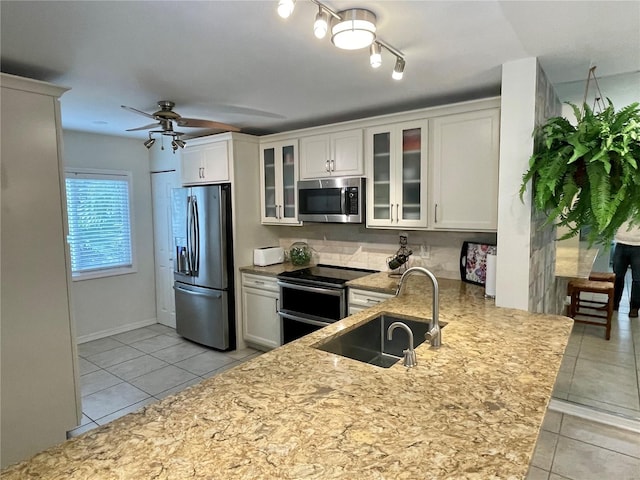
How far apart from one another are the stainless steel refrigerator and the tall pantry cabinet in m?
1.57

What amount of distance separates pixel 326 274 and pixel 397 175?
3.96 feet

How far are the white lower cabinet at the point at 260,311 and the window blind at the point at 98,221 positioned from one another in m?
1.82

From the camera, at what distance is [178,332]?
449cm

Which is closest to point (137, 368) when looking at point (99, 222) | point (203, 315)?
point (203, 315)

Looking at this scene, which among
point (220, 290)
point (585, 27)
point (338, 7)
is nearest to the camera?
point (338, 7)

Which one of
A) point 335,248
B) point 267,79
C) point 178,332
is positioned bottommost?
Answer: point 178,332

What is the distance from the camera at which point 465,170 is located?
2.86m

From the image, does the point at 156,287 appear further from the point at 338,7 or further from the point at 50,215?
the point at 338,7

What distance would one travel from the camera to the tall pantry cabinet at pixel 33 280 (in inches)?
87.7

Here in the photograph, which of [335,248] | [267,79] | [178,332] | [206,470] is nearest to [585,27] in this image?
[267,79]

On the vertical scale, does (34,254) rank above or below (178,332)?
above

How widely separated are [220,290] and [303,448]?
3.11 m

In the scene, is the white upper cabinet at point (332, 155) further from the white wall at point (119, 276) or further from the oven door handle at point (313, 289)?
the white wall at point (119, 276)

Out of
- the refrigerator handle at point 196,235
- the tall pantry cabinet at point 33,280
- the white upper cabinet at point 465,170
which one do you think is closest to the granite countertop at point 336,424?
the white upper cabinet at point 465,170
